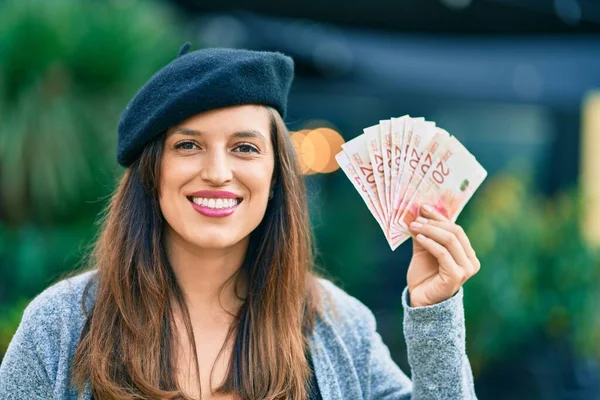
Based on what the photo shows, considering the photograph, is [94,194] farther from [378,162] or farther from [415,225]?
[415,225]

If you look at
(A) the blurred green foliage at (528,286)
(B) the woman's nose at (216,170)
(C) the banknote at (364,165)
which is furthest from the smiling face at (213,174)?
(A) the blurred green foliage at (528,286)

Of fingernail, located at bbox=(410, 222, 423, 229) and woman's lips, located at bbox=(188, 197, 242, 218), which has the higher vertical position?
woman's lips, located at bbox=(188, 197, 242, 218)

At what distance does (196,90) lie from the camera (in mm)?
2131

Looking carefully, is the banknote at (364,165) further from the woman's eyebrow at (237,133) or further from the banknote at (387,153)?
the woman's eyebrow at (237,133)

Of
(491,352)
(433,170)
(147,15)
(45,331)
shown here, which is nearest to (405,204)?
(433,170)

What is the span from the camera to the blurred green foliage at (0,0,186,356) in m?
4.27

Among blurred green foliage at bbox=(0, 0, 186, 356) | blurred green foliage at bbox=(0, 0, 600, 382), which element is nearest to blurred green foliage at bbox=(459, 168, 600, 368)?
blurred green foliage at bbox=(0, 0, 600, 382)

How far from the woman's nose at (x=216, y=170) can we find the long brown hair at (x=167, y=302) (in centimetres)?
14

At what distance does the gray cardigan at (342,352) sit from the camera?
2.15m

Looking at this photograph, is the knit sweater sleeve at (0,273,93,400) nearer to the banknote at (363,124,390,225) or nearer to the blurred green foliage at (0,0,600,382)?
the banknote at (363,124,390,225)

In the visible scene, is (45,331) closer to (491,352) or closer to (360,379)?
(360,379)

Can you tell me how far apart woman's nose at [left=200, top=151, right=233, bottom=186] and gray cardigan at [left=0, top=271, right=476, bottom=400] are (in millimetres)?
469

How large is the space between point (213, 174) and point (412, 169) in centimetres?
55

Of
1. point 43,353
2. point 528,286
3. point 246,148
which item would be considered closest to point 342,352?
point 246,148
